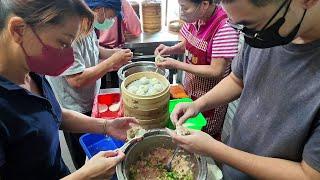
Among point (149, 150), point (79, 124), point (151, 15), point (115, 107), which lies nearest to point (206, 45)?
point (115, 107)

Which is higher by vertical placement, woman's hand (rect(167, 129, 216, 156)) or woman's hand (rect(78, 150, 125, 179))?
woman's hand (rect(167, 129, 216, 156))

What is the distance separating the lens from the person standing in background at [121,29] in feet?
9.89

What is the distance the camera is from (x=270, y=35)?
980mm

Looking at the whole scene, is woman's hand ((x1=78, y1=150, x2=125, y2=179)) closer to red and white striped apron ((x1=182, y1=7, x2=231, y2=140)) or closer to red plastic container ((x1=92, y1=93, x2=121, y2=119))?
red plastic container ((x1=92, y1=93, x2=121, y2=119))

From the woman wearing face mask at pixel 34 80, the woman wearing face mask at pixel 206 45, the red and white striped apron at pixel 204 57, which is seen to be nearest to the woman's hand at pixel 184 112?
the woman wearing face mask at pixel 34 80

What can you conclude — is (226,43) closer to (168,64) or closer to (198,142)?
(168,64)

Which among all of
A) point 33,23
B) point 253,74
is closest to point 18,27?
point 33,23

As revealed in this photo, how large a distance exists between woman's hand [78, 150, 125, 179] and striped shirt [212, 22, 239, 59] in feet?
3.39

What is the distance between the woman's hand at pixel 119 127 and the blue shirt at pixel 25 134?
39 centimetres

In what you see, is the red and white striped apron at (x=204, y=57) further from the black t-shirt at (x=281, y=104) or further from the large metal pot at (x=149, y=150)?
the large metal pot at (x=149, y=150)

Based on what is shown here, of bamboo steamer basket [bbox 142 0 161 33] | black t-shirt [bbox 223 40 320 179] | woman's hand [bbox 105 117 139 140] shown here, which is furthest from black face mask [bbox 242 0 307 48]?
bamboo steamer basket [bbox 142 0 161 33]

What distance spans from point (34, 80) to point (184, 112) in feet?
2.63

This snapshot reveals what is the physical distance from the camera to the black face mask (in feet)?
3.07

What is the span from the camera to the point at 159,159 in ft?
4.91
